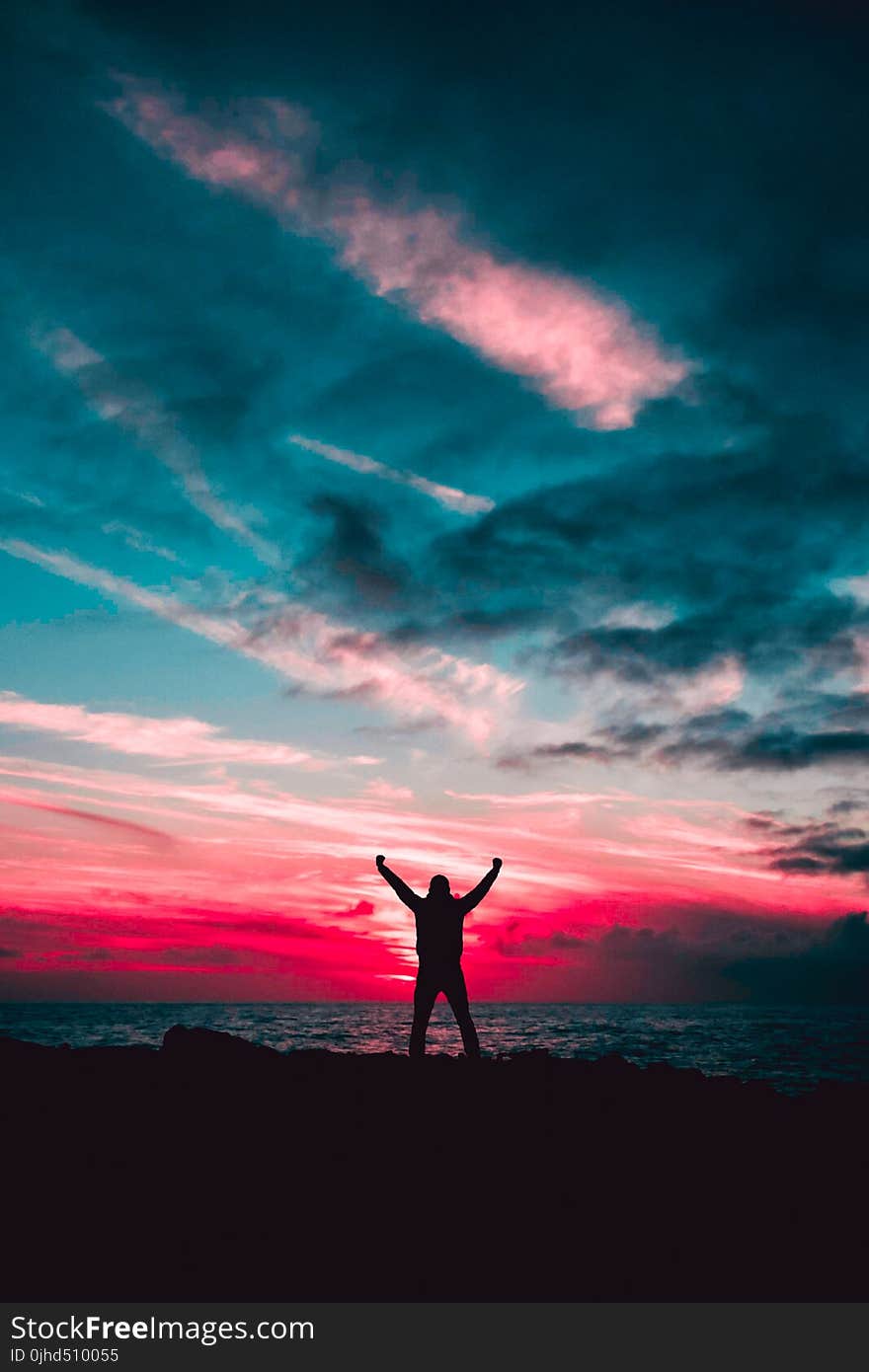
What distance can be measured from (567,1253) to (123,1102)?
208 inches

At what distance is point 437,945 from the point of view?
12.0 metres

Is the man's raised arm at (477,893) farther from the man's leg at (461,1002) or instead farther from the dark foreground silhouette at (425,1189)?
the dark foreground silhouette at (425,1189)

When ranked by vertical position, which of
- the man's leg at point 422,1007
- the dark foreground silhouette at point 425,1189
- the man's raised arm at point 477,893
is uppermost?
the man's raised arm at point 477,893

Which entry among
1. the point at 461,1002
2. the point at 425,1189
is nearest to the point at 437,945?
the point at 461,1002

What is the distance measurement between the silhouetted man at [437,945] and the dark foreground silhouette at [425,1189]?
1.43m

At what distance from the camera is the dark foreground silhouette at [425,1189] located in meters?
5.77

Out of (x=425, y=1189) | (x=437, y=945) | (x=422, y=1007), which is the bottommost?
(x=425, y=1189)

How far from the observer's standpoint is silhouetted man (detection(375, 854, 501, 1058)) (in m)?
11.9

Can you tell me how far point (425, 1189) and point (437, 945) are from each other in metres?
5.04

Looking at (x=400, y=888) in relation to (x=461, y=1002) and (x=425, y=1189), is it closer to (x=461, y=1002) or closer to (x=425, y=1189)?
(x=461, y=1002)

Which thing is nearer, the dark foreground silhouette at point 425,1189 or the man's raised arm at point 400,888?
the dark foreground silhouette at point 425,1189

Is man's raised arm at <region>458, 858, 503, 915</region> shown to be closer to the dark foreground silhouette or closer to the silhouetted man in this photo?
the silhouetted man

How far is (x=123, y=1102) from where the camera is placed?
915 cm

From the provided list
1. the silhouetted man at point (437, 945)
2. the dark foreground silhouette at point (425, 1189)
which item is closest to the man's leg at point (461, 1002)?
the silhouetted man at point (437, 945)
